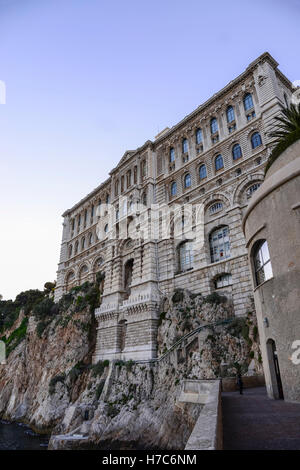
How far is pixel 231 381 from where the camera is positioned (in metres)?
13.5

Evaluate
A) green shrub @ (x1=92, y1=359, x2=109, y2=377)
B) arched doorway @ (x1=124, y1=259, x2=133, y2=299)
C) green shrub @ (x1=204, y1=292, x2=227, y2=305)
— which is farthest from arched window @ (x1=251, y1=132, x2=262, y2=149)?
green shrub @ (x1=92, y1=359, x2=109, y2=377)

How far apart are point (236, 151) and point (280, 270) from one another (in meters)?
20.5

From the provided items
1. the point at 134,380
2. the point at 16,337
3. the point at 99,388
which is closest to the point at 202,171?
the point at 134,380

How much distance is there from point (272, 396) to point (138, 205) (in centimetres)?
2637

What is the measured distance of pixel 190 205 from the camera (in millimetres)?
28688

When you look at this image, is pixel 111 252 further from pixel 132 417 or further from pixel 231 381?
pixel 231 381

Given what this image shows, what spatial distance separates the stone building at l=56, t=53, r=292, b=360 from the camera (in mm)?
24000

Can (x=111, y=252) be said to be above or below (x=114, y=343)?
above

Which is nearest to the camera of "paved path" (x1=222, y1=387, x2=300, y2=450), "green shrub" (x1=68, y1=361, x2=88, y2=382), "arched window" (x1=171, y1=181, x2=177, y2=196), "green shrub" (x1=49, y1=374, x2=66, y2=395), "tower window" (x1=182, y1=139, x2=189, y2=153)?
"paved path" (x1=222, y1=387, x2=300, y2=450)

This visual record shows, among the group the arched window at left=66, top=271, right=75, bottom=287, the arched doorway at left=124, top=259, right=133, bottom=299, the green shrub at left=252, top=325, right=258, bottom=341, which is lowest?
the green shrub at left=252, top=325, right=258, bottom=341

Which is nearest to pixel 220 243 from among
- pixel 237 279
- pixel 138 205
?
pixel 237 279

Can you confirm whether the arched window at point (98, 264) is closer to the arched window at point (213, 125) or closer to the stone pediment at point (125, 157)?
the stone pediment at point (125, 157)

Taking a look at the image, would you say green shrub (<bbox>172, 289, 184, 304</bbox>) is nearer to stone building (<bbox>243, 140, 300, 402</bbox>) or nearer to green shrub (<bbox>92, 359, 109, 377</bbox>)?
green shrub (<bbox>92, 359, 109, 377</bbox>)

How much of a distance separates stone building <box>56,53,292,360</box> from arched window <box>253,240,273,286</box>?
9.75 meters
